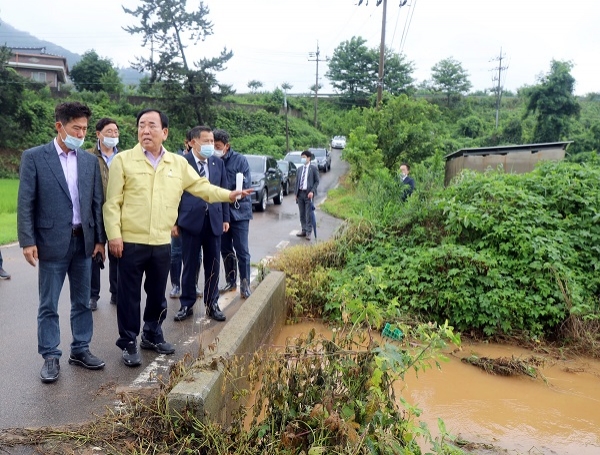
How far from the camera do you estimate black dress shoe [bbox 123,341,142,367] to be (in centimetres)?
415

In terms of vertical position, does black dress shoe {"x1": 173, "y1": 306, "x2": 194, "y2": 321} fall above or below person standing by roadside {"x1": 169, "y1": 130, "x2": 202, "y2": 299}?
below

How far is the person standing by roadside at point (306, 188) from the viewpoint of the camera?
10844 mm

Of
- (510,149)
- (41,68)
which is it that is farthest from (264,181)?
(41,68)

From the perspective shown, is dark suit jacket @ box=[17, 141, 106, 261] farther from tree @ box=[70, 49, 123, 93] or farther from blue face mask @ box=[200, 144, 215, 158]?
tree @ box=[70, 49, 123, 93]

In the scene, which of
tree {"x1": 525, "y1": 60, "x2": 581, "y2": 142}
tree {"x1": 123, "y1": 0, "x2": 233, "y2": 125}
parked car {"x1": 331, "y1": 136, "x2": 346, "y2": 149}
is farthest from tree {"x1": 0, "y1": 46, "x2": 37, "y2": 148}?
tree {"x1": 525, "y1": 60, "x2": 581, "y2": 142}

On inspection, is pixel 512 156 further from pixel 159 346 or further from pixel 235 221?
pixel 159 346

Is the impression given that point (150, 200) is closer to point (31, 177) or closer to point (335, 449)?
point (31, 177)

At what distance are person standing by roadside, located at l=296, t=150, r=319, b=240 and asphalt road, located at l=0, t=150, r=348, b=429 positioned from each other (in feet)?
15.4

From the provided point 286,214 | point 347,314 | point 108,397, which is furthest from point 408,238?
point 286,214

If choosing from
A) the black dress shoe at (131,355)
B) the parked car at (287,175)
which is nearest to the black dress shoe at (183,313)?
the black dress shoe at (131,355)

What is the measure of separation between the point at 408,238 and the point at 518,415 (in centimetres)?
300

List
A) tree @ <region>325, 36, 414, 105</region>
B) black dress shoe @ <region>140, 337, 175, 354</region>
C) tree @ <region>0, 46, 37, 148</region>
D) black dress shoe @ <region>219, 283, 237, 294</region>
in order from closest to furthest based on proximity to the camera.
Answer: black dress shoe @ <region>140, 337, 175, 354</region> → black dress shoe @ <region>219, 283, 237, 294</region> → tree @ <region>0, 46, 37, 148</region> → tree @ <region>325, 36, 414, 105</region>

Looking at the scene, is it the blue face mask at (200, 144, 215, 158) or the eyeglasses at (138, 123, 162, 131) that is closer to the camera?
the eyeglasses at (138, 123, 162, 131)

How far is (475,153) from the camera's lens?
41.8 feet
